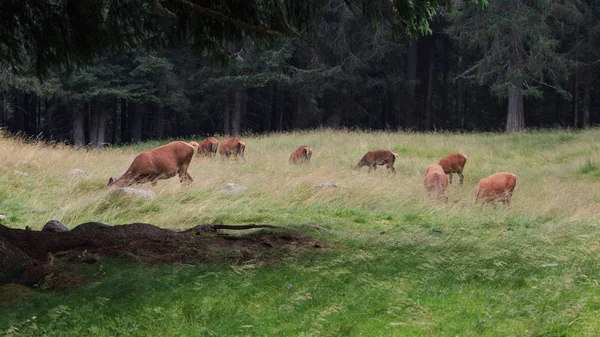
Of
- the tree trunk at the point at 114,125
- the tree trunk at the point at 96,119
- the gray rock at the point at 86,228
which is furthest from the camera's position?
the tree trunk at the point at 114,125

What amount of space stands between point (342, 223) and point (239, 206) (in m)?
2.09

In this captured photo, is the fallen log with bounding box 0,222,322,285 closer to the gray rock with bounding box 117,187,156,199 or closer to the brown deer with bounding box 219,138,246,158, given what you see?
the gray rock with bounding box 117,187,156,199

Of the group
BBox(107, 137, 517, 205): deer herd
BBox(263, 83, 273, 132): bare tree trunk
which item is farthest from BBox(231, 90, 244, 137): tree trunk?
BBox(107, 137, 517, 205): deer herd

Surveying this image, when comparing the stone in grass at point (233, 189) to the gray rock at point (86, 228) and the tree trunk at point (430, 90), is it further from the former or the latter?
the tree trunk at point (430, 90)

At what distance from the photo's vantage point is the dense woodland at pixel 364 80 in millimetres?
33375

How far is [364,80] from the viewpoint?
44.2 meters

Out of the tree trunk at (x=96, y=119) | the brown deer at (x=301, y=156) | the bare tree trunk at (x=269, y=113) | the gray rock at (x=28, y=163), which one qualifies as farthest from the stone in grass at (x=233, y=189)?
the bare tree trunk at (x=269, y=113)

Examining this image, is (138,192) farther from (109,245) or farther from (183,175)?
(109,245)

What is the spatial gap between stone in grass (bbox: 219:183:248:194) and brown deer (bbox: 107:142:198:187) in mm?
982

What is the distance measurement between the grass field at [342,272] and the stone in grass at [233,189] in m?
0.19

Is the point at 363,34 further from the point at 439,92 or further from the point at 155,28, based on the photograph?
the point at 155,28

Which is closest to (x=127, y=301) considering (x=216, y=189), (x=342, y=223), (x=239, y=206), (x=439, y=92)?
(x=342, y=223)

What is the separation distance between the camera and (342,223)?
32.6 ft

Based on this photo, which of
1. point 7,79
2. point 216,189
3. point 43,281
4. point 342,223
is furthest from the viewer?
point 7,79
